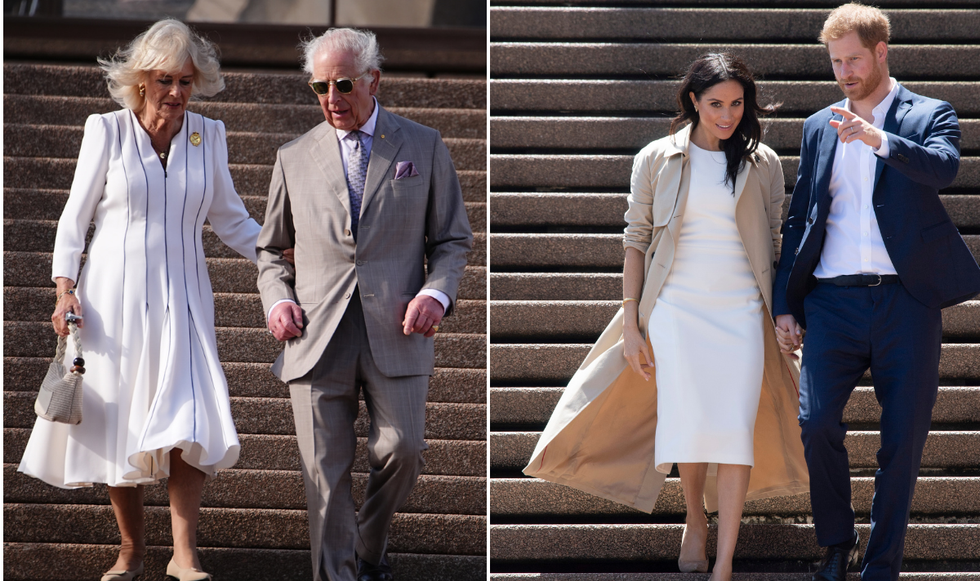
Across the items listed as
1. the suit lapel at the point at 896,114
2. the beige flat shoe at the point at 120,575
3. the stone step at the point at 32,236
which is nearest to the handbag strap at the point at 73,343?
the beige flat shoe at the point at 120,575

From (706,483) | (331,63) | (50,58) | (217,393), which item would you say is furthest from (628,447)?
(50,58)

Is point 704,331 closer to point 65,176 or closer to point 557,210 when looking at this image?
point 557,210

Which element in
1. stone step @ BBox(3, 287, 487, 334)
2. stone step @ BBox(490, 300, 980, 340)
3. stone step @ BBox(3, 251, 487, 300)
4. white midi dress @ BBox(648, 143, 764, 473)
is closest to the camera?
white midi dress @ BBox(648, 143, 764, 473)

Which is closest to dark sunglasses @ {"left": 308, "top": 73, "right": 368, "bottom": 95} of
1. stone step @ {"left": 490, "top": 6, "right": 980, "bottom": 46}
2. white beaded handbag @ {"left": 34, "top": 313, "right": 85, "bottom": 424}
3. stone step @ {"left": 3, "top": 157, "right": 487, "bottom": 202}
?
white beaded handbag @ {"left": 34, "top": 313, "right": 85, "bottom": 424}

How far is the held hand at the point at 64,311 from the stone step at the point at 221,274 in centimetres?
166

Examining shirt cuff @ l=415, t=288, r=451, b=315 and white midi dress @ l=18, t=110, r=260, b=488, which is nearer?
shirt cuff @ l=415, t=288, r=451, b=315

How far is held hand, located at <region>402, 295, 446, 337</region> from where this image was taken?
373 centimetres

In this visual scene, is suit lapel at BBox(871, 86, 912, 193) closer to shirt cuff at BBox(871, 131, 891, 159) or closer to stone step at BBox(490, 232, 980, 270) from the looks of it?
shirt cuff at BBox(871, 131, 891, 159)

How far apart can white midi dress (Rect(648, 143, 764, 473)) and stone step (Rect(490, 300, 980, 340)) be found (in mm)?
1194

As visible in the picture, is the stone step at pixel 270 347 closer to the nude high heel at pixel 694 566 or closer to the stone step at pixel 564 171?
the stone step at pixel 564 171

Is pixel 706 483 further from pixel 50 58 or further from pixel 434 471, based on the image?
pixel 50 58

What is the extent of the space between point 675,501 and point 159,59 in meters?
2.85

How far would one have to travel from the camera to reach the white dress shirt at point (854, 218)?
3721mm

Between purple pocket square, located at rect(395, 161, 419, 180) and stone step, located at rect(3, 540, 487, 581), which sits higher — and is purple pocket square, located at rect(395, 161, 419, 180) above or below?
above
